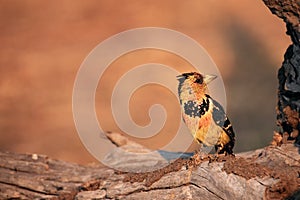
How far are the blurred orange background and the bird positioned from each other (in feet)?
8.50

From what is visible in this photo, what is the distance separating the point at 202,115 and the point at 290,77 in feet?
2.66

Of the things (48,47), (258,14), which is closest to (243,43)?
(258,14)

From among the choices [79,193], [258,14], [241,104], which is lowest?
[79,193]

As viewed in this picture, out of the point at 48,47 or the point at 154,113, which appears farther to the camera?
the point at 48,47

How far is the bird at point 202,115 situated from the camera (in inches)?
225

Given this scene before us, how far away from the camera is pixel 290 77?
19.6 ft

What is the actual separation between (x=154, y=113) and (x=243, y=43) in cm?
215

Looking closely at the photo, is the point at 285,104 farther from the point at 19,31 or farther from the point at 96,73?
the point at 19,31

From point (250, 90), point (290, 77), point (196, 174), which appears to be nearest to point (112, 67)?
point (250, 90)

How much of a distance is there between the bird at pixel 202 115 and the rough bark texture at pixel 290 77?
1.73 ft

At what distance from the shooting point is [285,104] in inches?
240

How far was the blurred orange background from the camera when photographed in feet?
30.2

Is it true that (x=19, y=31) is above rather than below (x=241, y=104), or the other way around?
above

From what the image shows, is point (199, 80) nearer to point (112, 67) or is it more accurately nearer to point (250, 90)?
point (250, 90)
